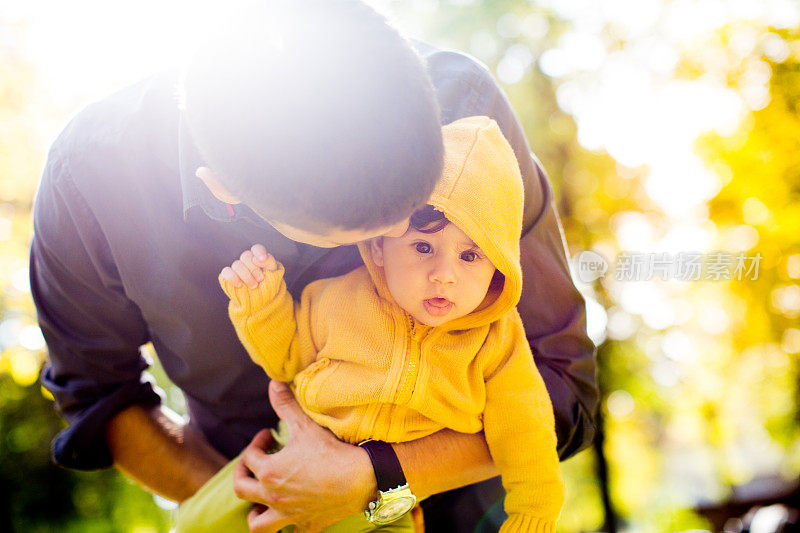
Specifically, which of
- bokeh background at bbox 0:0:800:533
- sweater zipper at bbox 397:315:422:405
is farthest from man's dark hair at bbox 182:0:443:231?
bokeh background at bbox 0:0:800:533

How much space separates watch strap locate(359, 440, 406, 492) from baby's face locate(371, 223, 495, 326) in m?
0.38

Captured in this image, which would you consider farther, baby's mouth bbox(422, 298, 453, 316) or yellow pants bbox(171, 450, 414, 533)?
yellow pants bbox(171, 450, 414, 533)

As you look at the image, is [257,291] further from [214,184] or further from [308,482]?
[308,482]

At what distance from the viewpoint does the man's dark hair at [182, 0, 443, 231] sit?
0.99m

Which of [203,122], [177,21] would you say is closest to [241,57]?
[203,122]

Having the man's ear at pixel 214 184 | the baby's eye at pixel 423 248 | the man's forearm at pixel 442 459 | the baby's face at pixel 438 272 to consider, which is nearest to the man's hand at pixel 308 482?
the man's forearm at pixel 442 459

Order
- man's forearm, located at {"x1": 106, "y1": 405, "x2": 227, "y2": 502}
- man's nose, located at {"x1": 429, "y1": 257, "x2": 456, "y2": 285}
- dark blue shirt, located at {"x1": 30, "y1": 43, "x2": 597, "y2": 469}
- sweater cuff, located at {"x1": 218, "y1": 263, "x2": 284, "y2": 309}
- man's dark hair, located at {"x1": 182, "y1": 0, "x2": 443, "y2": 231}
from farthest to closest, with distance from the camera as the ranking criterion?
man's forearm, located at {"x1": 106, "y1": 405, "x2": 227, "y2": 502}, dark blue shirt, located at {"x1": 30, "y1": 43, "x2": 597, "y2": 469}, sweater cuff, located at {"x1": 218, "y1": 263, "x2": 284, "y2": 309}, man's nose, located at {"x1": 429, "y1": 257, "x2": 456, "y2": 285}, man's dark hair, located at {"x1": 182, "y1": 0, "x2": 443, "y2": 231}

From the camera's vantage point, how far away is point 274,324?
1.44m

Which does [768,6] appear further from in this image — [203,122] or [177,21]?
[203,122]

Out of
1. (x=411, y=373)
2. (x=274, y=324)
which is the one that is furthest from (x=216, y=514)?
(x=411, y=373)

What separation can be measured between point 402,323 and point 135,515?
774cm

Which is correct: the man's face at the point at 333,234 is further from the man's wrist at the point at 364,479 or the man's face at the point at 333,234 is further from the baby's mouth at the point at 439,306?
the man's wrist at the point at 364,479

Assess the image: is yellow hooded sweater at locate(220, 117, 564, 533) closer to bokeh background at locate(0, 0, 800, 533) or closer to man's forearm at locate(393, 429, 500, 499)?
man's forearm at locate(393, 429, 500, 499)

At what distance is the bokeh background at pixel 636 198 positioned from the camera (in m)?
5.40
